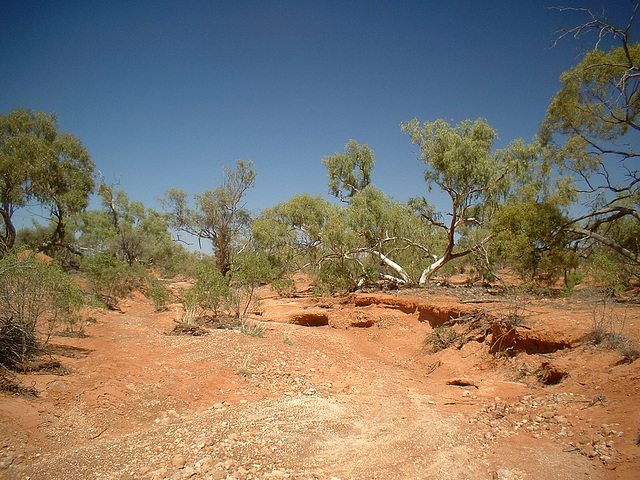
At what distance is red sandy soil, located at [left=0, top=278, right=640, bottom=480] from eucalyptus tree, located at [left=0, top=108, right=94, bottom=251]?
1139cm

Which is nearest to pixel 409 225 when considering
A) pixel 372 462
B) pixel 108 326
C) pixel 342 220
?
pixel 342 220

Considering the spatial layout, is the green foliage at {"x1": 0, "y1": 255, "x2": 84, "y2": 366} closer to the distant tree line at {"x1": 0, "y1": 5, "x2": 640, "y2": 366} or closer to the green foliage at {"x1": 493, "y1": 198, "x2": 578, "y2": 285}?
the distant tree line at {"x1": 0, "y1": 5, "x2": 640, "y2": 366}

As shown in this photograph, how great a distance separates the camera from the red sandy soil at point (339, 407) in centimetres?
397

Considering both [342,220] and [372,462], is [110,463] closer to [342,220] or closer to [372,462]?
[372,462]

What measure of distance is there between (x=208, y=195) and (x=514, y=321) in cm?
2163

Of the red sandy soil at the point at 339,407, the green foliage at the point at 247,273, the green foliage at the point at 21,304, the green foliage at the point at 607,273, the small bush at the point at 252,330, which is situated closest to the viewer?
the red sandy soil at the point at 339,407

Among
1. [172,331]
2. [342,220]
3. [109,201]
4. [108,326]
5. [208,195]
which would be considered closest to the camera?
[172,331]

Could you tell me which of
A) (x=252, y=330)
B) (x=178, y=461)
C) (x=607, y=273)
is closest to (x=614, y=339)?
(x=607, y=273)

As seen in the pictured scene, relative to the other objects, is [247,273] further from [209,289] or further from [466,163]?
[466,163]

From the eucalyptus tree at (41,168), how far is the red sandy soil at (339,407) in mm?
11390

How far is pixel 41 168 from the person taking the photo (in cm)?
1714

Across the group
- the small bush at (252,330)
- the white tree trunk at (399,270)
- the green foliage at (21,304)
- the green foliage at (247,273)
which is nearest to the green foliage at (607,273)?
the white tree trunk at (399,270)

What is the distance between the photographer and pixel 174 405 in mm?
5652

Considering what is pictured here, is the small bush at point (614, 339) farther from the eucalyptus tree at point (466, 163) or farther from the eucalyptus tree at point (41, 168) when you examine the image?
the eucalyptus tree at point (41, 168)
